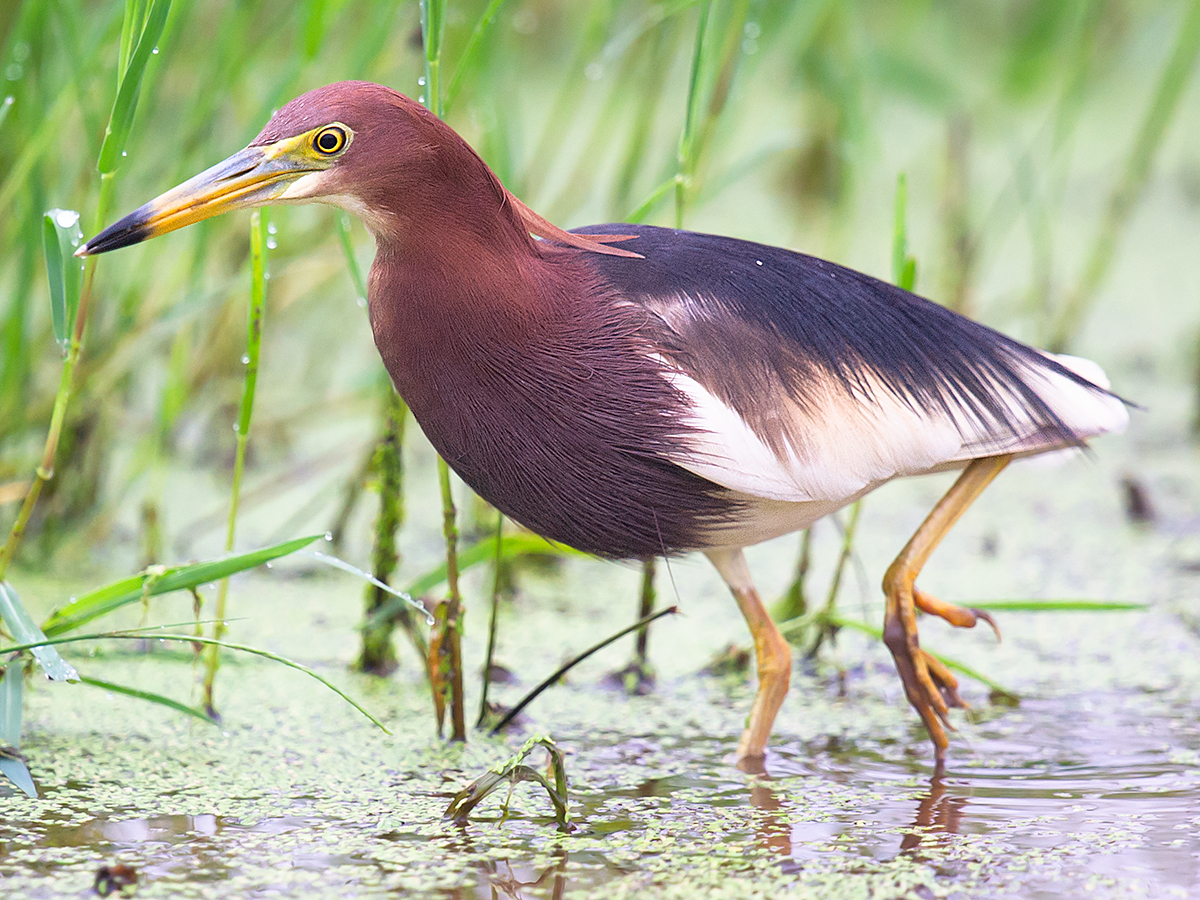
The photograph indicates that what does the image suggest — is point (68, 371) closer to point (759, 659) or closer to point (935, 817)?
point (759, 659)

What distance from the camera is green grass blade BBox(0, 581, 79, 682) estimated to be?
5.84 feet

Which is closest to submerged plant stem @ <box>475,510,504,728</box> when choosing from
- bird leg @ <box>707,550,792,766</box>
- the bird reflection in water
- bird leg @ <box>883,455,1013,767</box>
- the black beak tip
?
bird leg @ <box>707,550,792,766</box>

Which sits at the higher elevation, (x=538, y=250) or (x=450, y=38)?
(x=450, y=38)

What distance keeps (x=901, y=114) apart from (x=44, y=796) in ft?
17.5

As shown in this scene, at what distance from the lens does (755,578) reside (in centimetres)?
311

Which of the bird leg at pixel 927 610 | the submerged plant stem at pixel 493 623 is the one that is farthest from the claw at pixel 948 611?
the submerged plant stem at pixel 493 623

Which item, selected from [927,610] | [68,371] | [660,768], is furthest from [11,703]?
[927,610]

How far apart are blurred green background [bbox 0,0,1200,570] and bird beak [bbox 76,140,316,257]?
41 cm

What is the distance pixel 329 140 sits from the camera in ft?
5.71

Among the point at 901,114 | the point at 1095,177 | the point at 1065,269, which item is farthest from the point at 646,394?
the point at 901,114

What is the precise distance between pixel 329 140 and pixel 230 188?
0.41 feet

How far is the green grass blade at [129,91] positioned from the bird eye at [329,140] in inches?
10.3

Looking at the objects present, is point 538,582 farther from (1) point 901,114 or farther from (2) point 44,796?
(1) point 901,114

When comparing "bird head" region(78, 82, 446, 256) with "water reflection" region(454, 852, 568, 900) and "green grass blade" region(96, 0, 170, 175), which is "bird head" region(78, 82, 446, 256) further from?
"water reflection" region(454, 852, 568, 900)
